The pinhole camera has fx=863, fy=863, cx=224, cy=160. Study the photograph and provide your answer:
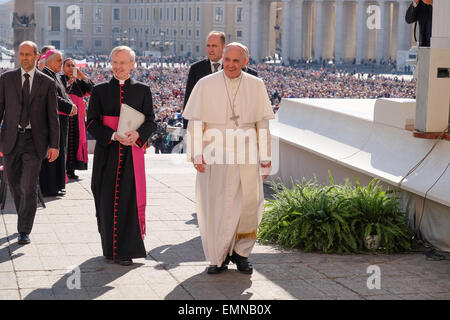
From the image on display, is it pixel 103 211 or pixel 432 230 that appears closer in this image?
pixel 103 211

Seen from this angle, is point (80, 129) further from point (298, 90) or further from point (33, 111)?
point (298, 90)

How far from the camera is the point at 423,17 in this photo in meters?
8.12

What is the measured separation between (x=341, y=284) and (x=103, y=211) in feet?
5.43

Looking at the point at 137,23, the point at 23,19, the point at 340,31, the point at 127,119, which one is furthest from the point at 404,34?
the point at 127,119

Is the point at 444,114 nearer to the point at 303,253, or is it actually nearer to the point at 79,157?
the point at 303,253

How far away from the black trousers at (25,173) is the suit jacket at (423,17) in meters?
3.80

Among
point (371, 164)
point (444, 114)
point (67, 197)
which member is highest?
point (444, 114)

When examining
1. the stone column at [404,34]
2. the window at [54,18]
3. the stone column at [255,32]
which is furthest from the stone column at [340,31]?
the window at [54,18]

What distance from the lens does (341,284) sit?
17.1ft

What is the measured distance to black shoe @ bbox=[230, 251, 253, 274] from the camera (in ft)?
17.8

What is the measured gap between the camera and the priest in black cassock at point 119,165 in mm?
5699

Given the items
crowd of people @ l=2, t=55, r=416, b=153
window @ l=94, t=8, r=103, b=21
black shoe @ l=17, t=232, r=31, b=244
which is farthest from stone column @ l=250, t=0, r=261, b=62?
black shoe @ l=17, t=232, r=31, b=244

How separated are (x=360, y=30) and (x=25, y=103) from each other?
67488mm
